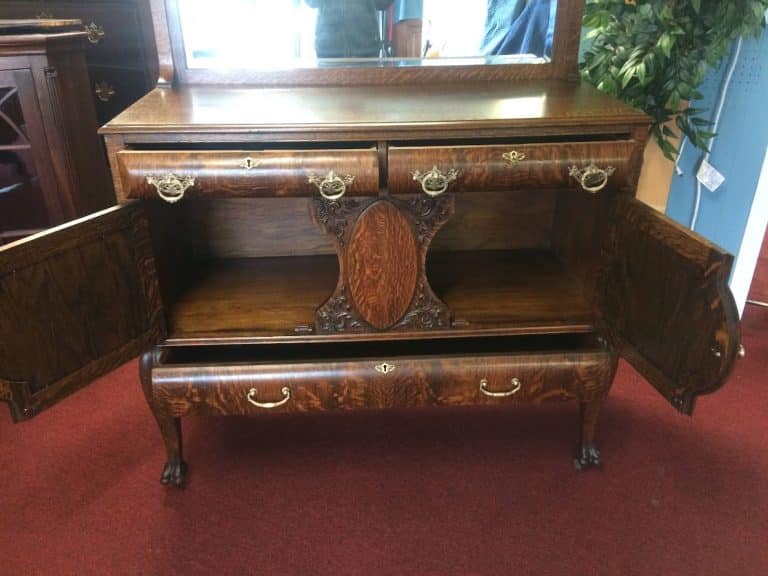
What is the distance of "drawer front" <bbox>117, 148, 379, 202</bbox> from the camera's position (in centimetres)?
99

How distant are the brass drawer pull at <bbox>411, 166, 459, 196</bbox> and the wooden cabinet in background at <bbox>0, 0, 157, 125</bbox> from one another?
1.31 meters

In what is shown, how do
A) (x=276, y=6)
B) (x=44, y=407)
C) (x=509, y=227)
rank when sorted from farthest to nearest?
(x=509, y=227) → (x=276, y=6) → (x=44, y=407)

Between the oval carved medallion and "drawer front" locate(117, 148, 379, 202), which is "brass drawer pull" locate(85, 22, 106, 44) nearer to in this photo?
"drawer front" locate(117, 148, 379, 202)

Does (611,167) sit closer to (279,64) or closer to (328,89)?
(328,89)

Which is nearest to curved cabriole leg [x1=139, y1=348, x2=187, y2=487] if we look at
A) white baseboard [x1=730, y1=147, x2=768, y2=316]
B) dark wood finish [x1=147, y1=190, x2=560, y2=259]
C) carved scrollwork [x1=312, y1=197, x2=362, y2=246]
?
dark wood finish [x1=147, y1=190, x2=560, y2=259]

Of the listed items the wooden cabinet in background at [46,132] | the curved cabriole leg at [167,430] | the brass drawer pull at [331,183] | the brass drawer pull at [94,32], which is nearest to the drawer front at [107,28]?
the brass drawer pull at [94,32]

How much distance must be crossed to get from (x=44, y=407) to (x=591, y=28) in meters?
1.62

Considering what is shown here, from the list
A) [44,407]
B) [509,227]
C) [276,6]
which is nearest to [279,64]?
[276,6]

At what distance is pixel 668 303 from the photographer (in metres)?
1.00

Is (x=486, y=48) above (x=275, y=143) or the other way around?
above

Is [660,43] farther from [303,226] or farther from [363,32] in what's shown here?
[303,226]

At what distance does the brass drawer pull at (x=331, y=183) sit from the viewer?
100cm

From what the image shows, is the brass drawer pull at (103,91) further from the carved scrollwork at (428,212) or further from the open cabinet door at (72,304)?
the carved scrollwork at (428,212)

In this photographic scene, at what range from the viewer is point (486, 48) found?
1330 mm
